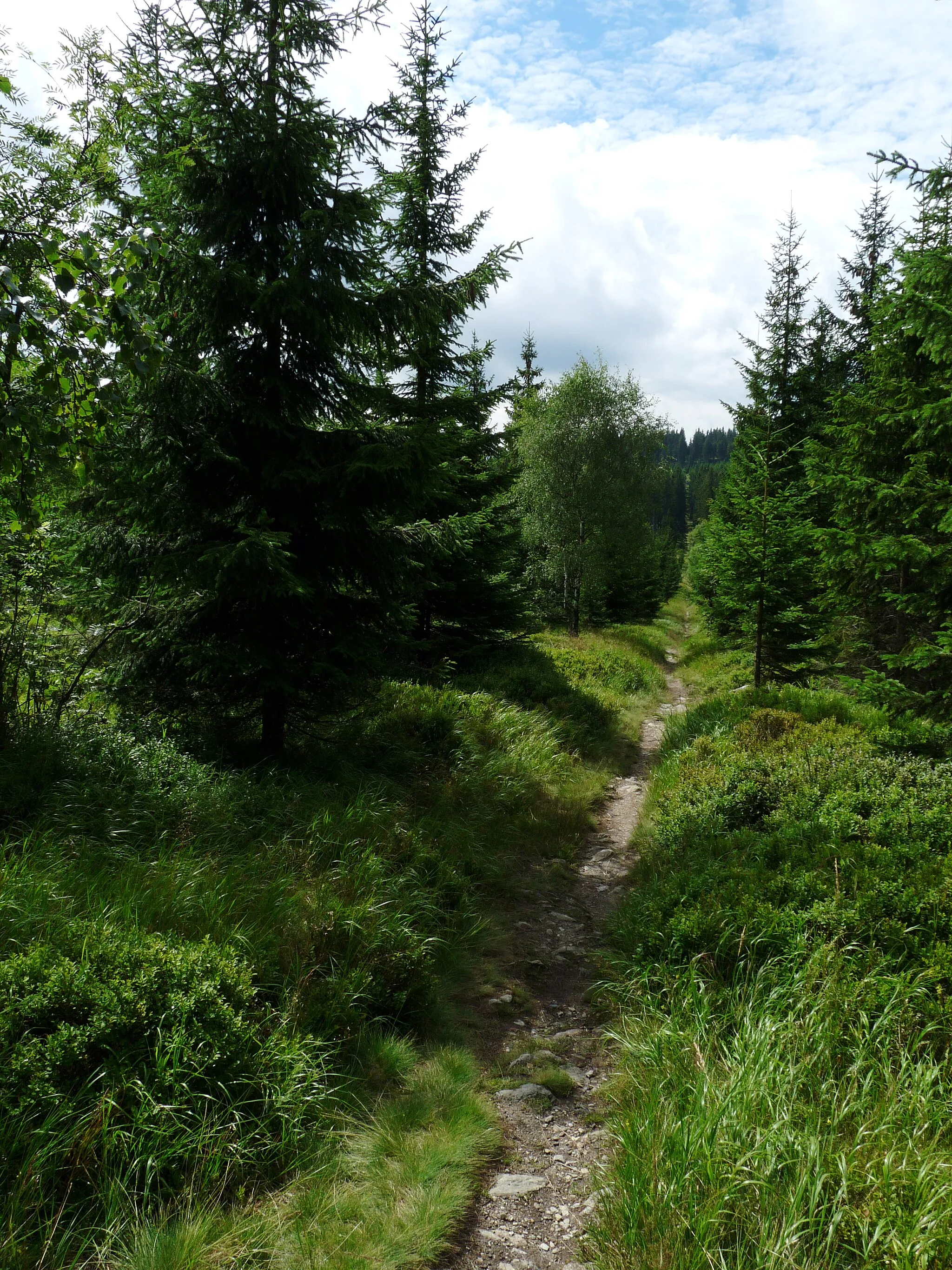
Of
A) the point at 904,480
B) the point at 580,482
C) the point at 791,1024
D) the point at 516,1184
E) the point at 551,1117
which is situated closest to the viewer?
the point at 516,1184

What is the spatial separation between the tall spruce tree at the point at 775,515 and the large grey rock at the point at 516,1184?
37.9ft

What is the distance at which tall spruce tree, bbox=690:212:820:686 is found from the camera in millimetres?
14117

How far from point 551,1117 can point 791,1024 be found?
1545mm

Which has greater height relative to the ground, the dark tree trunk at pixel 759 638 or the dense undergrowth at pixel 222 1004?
the dark tree trunk at pixel 759 638

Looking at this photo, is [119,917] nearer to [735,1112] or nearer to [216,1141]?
[216,1141]

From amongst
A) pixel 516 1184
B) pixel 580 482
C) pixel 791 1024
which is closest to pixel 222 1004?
pixel 516 1184

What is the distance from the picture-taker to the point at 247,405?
722 cm

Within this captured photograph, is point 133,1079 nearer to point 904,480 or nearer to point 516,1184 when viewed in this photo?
point 516,1184

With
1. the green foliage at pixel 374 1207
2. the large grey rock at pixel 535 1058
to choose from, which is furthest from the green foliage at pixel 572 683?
the green foliage at pixel 374 1207

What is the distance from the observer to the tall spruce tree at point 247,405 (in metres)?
6.64

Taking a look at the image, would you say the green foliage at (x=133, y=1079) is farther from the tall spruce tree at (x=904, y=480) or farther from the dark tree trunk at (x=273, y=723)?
the tall spruce tree at (x=904, y=480)

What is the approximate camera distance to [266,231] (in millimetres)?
7297

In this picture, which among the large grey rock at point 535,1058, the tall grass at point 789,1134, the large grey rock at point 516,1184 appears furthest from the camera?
the large grey rock at point 535,1058

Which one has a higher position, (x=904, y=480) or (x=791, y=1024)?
(x=904, y=480)
